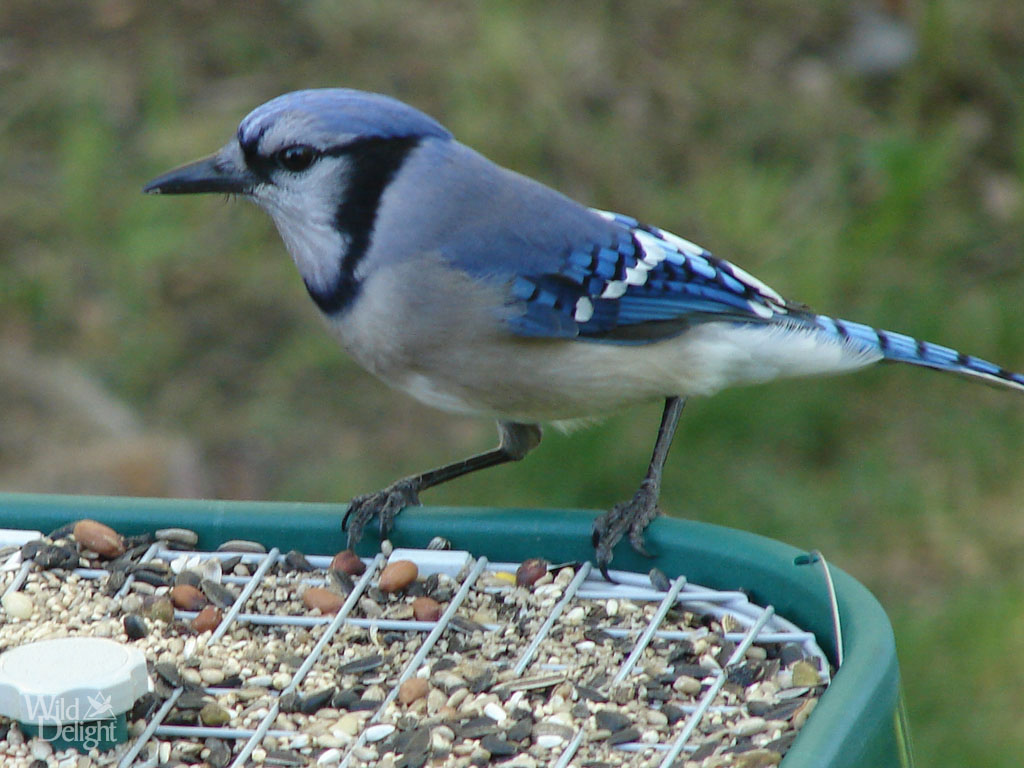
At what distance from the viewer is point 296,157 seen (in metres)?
2.54

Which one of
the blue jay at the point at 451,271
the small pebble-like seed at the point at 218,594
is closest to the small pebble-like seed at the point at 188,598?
the small pebble-like seed at the point at 218,594

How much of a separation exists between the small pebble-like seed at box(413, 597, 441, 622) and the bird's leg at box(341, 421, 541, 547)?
0.21 meters

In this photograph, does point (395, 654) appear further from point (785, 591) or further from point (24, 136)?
point (24, 136)

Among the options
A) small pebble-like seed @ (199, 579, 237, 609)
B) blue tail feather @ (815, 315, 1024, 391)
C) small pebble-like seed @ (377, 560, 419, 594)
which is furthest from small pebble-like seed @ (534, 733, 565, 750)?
blue tail feather @ (815, 315, 1024, 391)

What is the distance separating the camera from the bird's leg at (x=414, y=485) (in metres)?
2.36

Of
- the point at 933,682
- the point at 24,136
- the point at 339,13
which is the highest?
the point at 339,13

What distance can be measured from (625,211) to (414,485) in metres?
2.68

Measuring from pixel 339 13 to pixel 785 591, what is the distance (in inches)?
161

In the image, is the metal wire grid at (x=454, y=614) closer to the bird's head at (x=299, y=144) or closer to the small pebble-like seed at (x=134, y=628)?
the small pebble-like seed at (x=134, y=628)

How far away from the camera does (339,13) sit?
568 cm

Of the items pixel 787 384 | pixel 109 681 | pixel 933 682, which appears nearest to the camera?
pixel 109 681

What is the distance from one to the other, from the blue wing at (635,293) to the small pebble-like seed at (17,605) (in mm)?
888

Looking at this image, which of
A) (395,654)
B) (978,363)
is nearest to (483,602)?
(395,654)

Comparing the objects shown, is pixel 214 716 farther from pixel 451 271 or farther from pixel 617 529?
pixel 451 271
